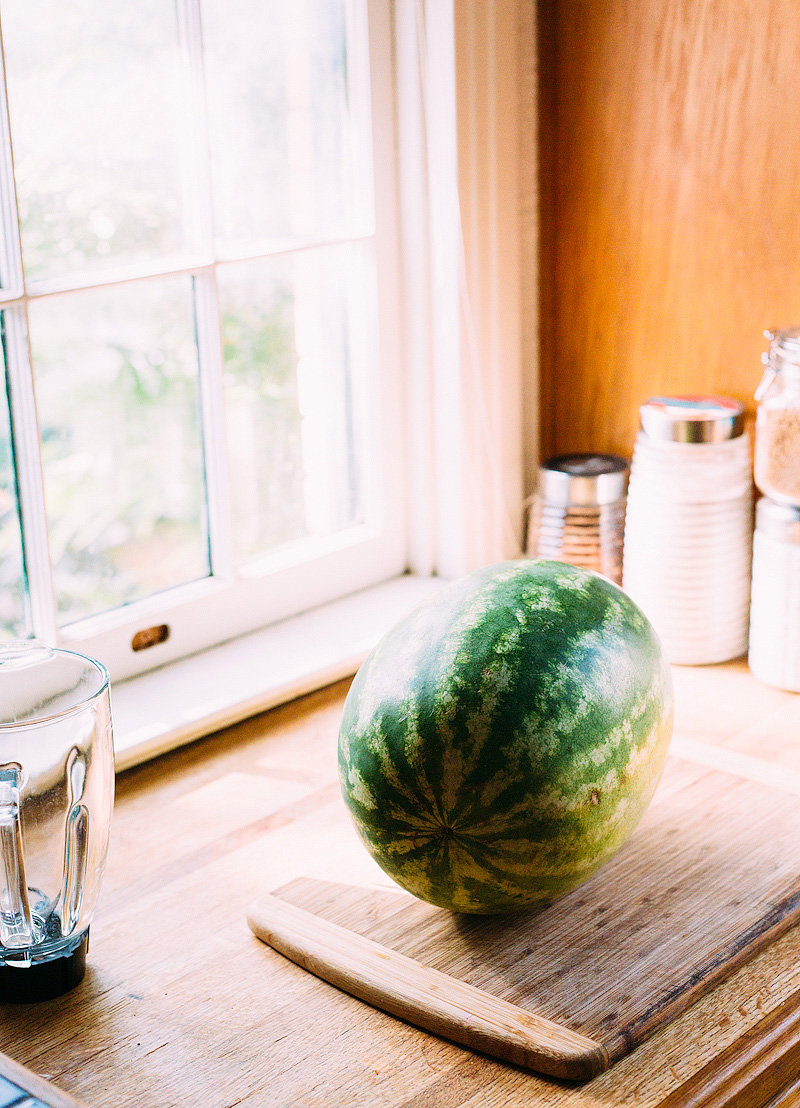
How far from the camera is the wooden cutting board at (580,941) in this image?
0.86 meters

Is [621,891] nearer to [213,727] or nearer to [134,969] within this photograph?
[134,969]

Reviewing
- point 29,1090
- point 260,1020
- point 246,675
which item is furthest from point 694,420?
point 29,1090

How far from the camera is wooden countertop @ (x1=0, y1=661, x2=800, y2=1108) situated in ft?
2.71

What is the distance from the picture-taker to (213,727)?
1328 millimetres

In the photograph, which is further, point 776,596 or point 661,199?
point 661,199

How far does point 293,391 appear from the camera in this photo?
1.49 metres

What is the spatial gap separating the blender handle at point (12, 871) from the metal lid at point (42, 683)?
0.26 ft

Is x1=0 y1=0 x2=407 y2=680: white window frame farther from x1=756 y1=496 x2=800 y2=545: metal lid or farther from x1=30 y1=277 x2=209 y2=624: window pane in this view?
x1=756 y1=496 x2=800 y2=545: metal lid

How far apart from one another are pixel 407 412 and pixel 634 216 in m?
0.36

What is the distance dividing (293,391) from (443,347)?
0.63ft

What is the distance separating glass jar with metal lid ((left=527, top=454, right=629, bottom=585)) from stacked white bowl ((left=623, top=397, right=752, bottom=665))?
0.04 meters

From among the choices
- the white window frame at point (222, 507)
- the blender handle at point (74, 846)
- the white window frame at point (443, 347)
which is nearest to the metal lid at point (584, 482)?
the white window frame at point (443, 347)

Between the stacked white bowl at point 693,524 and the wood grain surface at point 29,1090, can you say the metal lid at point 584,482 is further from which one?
the wood grain surface at point 29,1090

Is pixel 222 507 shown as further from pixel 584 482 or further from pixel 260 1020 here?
pixel 260 1020
